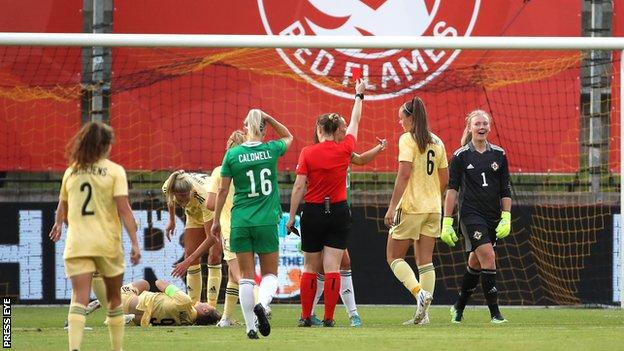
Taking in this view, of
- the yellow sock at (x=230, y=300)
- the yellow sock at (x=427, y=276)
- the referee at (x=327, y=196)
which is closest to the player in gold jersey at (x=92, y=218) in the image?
the referee at (x=327, y=196)

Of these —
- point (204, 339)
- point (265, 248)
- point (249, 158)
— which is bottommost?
point (204, 339)

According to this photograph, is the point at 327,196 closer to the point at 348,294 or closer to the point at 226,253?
the point at 348,294

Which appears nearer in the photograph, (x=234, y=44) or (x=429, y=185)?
(x=429, y=185)

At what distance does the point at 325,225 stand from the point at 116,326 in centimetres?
336

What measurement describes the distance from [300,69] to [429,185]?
223 inches

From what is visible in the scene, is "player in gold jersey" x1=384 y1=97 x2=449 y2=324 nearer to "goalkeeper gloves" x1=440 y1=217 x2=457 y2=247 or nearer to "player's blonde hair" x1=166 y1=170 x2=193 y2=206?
"goalkeeper gloves" x1=440 y1=217 x2=457 y2=247

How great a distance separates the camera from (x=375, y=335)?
1142cm

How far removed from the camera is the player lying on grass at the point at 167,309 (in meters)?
13.1

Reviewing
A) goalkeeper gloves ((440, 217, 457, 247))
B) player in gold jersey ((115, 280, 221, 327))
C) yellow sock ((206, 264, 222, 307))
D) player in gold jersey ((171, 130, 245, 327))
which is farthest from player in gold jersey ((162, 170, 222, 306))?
goalkeeper gloves ((440, 217, 457, 247))

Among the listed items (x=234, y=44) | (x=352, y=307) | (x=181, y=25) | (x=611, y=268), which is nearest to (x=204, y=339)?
(x=352, y=307)

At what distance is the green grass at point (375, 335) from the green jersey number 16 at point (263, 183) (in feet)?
3.98

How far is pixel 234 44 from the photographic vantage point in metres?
14.2

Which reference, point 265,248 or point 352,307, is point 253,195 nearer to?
point 265,248

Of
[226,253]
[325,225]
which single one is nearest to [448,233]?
[325,225]
